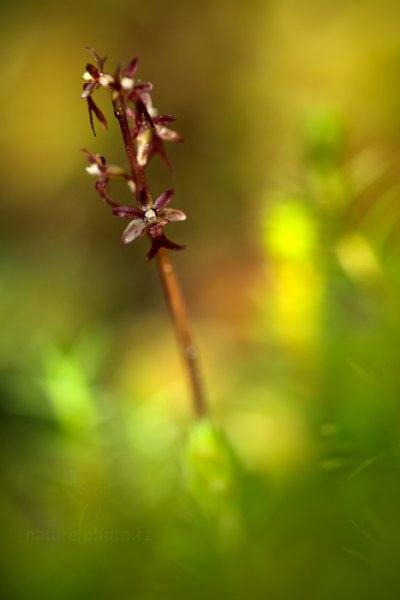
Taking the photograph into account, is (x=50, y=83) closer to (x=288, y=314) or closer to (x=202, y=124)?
(x=202, y=124)

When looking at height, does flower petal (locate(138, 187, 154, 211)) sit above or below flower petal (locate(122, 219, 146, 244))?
above

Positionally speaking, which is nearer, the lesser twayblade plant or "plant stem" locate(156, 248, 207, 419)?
the lesser twayblade plant

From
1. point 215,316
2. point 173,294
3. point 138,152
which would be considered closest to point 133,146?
point 138,152

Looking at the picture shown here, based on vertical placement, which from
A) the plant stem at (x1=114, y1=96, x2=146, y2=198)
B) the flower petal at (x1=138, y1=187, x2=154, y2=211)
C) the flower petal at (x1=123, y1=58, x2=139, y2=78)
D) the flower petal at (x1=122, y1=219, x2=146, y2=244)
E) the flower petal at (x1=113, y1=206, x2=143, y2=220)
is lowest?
the flower petal at (x1=122, y1=219, x2=146, y2=244)

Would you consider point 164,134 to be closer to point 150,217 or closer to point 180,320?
point 150,217

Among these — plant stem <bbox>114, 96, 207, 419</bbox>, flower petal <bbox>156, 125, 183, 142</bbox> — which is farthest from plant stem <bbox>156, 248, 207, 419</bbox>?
flower petal <bbox>156, 125, 183, 142</bbox>

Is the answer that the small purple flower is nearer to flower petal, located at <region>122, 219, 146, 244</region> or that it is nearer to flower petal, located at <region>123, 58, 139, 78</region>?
flower petal, located at <region>122, 219, 146, 244</region>

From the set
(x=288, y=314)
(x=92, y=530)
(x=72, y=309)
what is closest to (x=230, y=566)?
(x=92, y=530)
